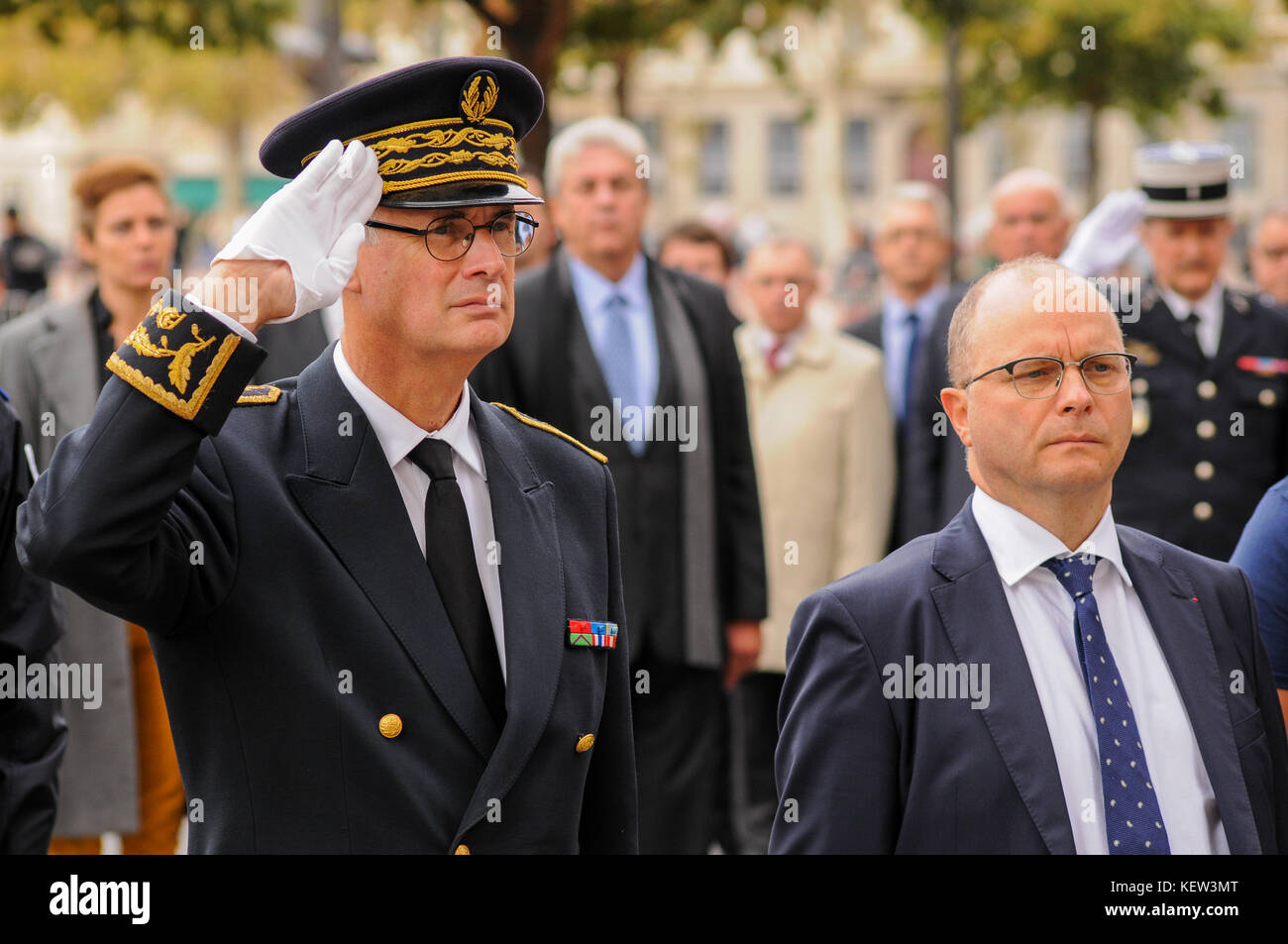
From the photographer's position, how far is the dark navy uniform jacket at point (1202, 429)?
6.12 meters

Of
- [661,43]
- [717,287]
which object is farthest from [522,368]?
[661,43]

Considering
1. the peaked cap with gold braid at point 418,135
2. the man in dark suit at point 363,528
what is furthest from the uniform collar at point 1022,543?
the peaked cap with gold braid at point 418,135

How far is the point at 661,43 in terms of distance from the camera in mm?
13156

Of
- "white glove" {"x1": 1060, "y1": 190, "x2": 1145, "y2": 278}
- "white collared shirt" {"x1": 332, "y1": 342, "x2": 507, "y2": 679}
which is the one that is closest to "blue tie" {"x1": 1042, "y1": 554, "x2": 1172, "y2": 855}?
"white collared shirt" {"x1": 332, "y1": 342, "x2": 507, "y2": 679}

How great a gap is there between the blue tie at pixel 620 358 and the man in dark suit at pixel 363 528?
2.86m

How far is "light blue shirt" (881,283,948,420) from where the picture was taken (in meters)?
8.20

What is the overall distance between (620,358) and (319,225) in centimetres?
336

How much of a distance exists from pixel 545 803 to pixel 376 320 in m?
0.87

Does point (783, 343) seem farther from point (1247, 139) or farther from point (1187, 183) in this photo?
point (1247, 139)

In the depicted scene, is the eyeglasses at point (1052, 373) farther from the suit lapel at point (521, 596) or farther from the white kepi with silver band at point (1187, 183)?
the white kepi with silver band at point (1187, 183)

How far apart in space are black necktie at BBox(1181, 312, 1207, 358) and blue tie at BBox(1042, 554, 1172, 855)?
3.38 m

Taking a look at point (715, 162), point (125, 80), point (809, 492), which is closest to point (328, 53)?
point (809, 492)

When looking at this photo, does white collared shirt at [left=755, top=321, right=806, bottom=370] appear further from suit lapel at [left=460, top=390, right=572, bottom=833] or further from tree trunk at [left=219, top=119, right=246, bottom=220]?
tree trunk at [left=219, top=119, right=246, bottom=220]
